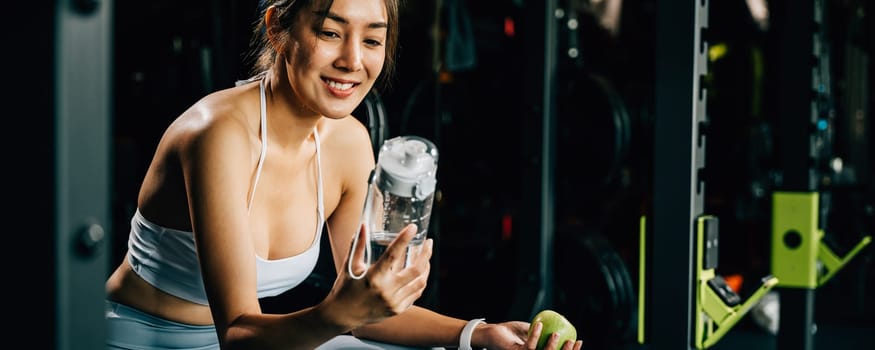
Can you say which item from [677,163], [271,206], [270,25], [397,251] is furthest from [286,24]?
[677,163]

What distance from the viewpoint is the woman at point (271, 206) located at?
1265 millimetres

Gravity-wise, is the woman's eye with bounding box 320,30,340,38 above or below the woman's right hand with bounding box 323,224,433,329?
above

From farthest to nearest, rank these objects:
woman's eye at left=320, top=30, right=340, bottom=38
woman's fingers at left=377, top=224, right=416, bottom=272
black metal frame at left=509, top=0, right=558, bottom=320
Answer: black metal frame at left=509, top=0, right=558, bottom=320 < woman's eye at left=320, top=30, right=340, bottom=38 < woman's fingers at left=377, top=224, right=416, bottom=272

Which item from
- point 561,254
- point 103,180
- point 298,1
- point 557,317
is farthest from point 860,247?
point 103,180

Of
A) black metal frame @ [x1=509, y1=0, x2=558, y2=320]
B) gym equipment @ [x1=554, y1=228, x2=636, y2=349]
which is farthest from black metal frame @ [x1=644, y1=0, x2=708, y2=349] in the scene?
gym equipment @ [x1=554, y1=228, x2=636, y2=349]

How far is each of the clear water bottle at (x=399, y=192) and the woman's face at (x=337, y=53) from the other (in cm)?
36

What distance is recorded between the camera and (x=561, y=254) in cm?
418

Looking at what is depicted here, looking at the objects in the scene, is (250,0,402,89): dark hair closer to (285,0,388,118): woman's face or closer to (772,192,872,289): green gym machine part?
(285,0,388,118): woman's face

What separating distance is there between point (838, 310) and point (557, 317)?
4635 mm

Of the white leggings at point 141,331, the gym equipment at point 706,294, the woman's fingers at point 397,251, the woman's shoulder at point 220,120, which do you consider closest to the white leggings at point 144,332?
the white leggings at point 141,331

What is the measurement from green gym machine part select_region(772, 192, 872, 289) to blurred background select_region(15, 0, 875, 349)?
0.70 feet

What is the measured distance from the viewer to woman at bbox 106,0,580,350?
1265 mm

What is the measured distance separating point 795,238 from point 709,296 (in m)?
1.11

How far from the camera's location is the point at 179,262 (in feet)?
5.06
